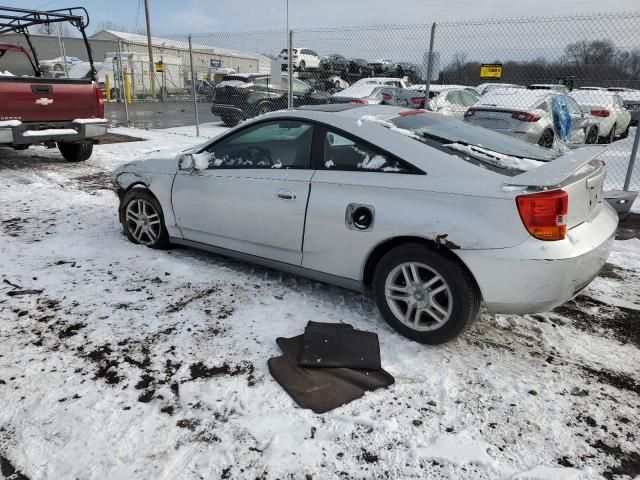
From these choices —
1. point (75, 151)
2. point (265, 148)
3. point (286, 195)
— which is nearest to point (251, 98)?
point (75, 151)

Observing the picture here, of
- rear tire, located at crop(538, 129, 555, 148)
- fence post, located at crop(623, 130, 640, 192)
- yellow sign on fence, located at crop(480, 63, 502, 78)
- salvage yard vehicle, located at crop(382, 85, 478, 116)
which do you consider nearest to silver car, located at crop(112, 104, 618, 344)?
fence post, located at crop(623, 130, 640, 192)

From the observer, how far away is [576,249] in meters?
2.74

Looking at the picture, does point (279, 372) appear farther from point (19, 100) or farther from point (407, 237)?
point (19, 100)

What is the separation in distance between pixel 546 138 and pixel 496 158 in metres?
6.55

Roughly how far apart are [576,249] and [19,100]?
25.4ft

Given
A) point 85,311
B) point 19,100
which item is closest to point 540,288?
point 85,311

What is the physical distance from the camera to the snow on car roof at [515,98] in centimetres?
870

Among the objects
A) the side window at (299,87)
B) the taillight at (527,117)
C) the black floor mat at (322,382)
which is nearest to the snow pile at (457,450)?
the black floor mat at (322,382)

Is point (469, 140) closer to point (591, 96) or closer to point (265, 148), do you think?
point (265, 148)

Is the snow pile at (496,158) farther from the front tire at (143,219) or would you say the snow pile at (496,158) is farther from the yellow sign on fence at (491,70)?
the yellow sign on fence at (491,70)

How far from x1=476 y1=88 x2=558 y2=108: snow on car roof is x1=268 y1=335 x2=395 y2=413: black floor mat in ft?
24.4

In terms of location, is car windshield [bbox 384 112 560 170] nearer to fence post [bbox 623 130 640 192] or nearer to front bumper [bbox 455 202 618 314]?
front bumper [bbox 455 202 618 314]

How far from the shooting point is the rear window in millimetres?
9044

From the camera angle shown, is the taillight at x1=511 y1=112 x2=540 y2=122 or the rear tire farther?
the rear tire
